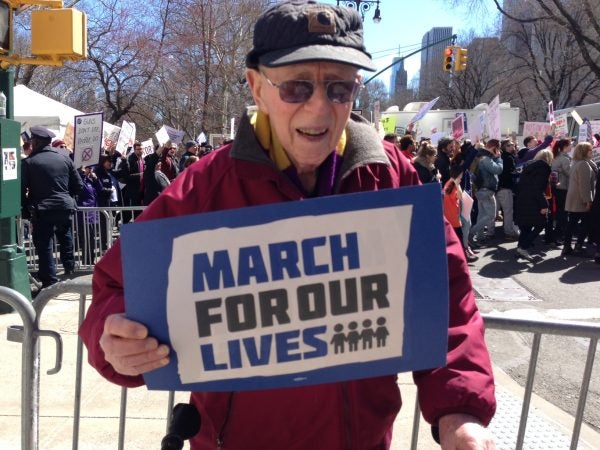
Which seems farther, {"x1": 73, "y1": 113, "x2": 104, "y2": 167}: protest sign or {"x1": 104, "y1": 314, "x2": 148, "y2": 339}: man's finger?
{"x1": 73, "y1": 113, "x2": 104, "y2": 167}: protest sign

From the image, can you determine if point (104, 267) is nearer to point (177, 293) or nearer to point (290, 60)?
point (177, 293)

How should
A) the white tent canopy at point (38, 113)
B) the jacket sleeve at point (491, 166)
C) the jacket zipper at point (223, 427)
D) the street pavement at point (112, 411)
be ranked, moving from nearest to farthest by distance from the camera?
the jacket zipper at point (223, 427)
the street pavement at point (112, 411)
the jacket sleeve at point (491, 166)
the white tent canopy at point (38, 113)

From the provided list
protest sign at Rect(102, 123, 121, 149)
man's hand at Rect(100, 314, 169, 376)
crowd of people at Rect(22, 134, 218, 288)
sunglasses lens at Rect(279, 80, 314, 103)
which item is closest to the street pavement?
crowd of people at Rect(22, 134, 218, 288)

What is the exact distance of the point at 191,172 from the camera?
157cm

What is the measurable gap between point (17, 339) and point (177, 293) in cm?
136

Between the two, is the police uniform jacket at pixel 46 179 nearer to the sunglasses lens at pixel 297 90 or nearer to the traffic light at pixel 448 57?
the sunglasses lens at pixel 297 90

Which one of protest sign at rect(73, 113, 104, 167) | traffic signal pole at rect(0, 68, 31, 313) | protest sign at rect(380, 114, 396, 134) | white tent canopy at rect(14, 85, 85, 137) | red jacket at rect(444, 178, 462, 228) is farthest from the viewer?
protest sign at rect(380, 114, 396, 134)

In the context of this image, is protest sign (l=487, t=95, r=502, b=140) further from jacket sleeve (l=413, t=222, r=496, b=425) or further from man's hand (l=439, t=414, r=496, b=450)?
man's hand (l=439, t=414, r=496, b=450)

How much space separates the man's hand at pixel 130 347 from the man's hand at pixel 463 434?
0.70 metres

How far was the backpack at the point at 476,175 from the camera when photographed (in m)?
11.0

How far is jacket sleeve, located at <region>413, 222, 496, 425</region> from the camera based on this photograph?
4.73ft

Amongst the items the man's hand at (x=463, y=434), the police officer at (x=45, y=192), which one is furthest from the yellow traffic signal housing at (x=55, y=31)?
the man's hand at (x=463, y=434)

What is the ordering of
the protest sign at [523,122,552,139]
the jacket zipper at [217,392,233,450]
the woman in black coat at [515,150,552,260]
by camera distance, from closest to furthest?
the jacket zipper at [217,392,233,450] → the woman in black coat at [515,150,552,260] → the protest sign at [523,122,552,139]

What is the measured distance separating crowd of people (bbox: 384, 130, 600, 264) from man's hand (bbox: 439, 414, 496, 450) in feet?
22.9
